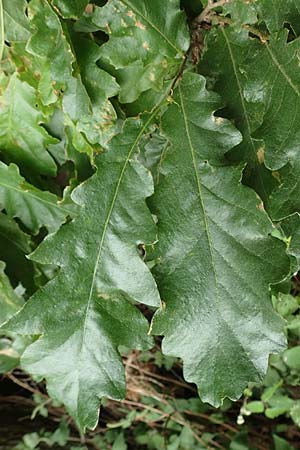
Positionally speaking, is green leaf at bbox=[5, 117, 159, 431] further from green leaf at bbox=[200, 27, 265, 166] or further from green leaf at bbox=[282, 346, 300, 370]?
green leaf at bbox=[282, 346, 300, 370]

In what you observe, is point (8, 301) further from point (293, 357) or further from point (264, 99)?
point (293, 357)

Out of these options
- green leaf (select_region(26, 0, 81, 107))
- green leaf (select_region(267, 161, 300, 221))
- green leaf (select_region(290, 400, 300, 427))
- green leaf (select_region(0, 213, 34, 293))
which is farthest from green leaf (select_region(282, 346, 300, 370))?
green leaf (select_region(26, 0, 81, 107))

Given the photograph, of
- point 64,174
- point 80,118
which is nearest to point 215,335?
point 80,118

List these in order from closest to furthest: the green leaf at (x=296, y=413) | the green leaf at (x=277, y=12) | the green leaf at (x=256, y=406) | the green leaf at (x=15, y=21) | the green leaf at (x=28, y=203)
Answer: the green leaf at (x=277, y=12) → the green leaf at (x=15, y=21) → the green leaf at (x=28, y=203) → the green leaf at (x=296, y=413) → the green leaf at (x=256, y=406)

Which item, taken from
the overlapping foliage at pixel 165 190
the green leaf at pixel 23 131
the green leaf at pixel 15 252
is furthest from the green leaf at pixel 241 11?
the green leaf at pixel 15 252

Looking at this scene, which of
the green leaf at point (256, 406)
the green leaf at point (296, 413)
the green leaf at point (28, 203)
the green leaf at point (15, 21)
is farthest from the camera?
the green leaf at point (256, 406)

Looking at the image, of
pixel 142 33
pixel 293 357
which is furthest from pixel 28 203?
pixel 293 357

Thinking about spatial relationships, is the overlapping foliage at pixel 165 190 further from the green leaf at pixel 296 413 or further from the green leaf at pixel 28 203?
the green leaf at pixel 296 413
